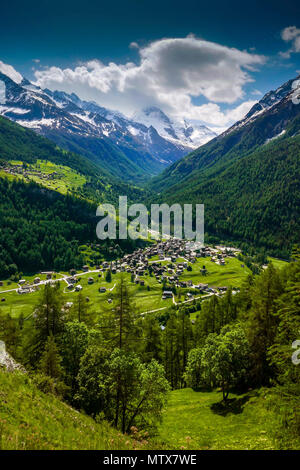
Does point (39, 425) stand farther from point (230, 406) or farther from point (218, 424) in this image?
point (230, 406)

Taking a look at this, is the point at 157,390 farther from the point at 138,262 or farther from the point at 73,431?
the point at 138,262

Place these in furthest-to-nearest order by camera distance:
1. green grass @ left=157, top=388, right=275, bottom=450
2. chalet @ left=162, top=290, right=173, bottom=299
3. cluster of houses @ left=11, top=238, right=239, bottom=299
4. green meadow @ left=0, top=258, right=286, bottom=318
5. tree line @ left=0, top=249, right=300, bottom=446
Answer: cluster of houses @ left=11, top=238, right=239, bottom=299 < chalet @ left=162, top=290, right=173, bottom=299 < green meadow @ left=0, top=258, right=286, bottom=318 < green grass @ left=157, top=388, right=275, bottom=450 < tree line @ left=0, top=249, right=300, bottom=446

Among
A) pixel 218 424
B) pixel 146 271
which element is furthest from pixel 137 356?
pixel 146 271

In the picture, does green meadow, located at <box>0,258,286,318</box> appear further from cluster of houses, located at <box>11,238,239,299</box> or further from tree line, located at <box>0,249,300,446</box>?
tree line, located at <box>0,249,300,446</box>

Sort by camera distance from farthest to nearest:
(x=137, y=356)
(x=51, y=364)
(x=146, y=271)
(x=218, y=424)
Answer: (x=146, y=271) < (x=51, y=364) < (x=137, y=356) < (x=218, y=424)

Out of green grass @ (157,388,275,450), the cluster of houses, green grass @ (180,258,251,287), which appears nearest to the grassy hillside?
green grass @ (157,388,275,450)

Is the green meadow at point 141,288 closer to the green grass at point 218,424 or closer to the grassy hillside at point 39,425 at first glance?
the green grass at point 218,424
